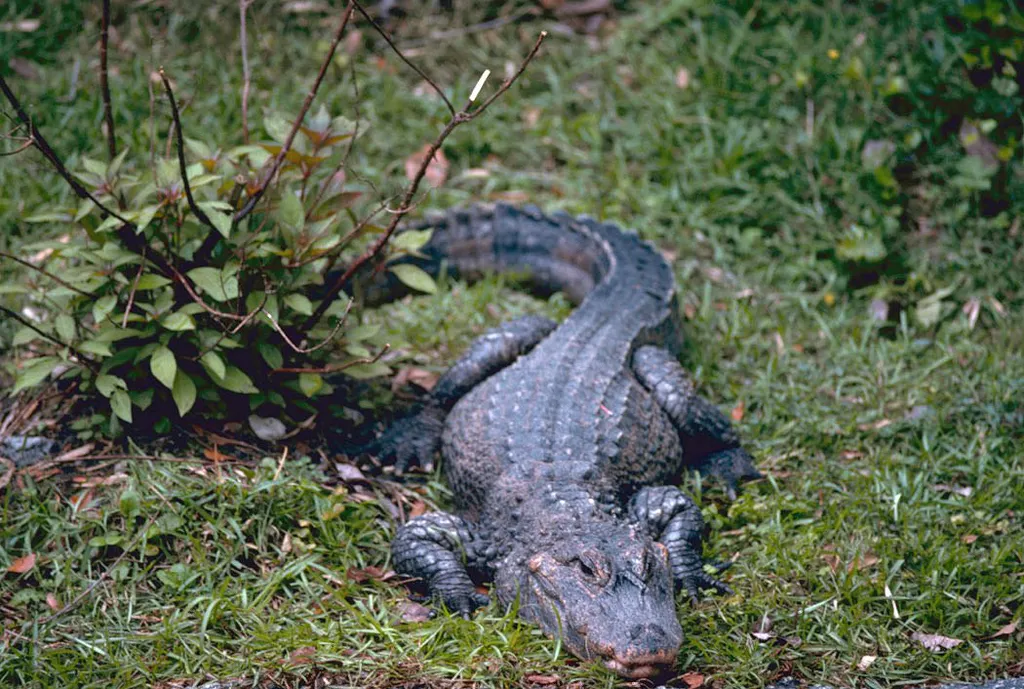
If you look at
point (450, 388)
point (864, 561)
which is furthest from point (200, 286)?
point (864, 561)

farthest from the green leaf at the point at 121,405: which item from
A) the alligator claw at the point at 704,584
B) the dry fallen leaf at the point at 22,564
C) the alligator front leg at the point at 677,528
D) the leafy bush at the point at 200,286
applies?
the alligator claw at the point at 704,584

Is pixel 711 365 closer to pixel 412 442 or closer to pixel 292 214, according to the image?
pixel 412 442

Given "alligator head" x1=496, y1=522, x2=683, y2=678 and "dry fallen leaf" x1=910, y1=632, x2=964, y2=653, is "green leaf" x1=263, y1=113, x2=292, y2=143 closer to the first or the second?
"alligator head" x1=496, y1=522, x2=683, y2=678

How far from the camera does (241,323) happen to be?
448 cm

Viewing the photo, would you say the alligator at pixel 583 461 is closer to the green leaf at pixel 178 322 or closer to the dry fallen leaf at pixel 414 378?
the dry fallen leaf at pixel 414 378

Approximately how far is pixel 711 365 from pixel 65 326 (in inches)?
133

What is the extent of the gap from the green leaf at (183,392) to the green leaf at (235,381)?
13 centimetres

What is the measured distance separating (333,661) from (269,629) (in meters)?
0.35

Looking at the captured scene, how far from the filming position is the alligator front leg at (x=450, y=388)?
5.36m

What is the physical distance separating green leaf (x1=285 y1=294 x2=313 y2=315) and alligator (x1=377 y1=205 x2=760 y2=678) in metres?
0.94

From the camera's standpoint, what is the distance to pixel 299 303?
15.7ft

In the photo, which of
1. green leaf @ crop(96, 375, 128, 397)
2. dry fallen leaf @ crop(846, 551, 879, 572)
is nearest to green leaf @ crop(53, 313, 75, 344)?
green leaf @ crop(96, 375, 128, 397)

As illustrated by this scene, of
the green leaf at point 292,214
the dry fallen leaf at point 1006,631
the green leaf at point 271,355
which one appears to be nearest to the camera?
the dry fallen leaf at point 1006,631

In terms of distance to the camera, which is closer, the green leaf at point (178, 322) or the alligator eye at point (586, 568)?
the alligator eye at point (586, 568)
